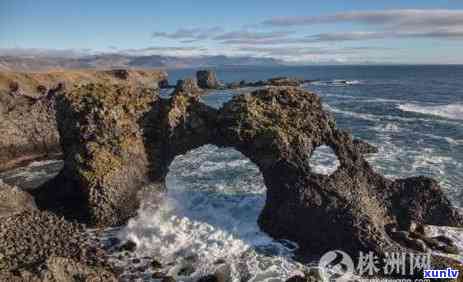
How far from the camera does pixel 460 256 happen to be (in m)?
25.4

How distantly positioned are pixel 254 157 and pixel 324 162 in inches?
536

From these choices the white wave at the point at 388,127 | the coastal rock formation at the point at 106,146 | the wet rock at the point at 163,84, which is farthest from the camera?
the wet rock at the point at 163,84

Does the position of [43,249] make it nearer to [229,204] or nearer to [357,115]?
[229,204]

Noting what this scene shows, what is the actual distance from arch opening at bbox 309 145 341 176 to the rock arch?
26.1ft

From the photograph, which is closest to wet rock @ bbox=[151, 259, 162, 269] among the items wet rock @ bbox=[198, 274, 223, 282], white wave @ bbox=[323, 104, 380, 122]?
wet rock @ bbox=[198, 274, 223, 282]

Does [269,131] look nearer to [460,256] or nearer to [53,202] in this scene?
[460,256]

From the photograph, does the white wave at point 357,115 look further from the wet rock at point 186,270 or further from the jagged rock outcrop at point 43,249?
the jagged rock outcrop at point 43,249

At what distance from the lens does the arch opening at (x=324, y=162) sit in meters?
39.2

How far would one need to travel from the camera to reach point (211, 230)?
27.9 meters

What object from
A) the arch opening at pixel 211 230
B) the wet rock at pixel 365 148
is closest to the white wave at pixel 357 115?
the wet rock at pixel 365 148

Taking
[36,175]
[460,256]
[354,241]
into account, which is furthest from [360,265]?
[36,175]

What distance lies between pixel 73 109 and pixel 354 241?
1855 centimetres

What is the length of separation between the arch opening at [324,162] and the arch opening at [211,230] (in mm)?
4966

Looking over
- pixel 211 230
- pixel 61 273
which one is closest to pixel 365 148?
pixel 211 230
